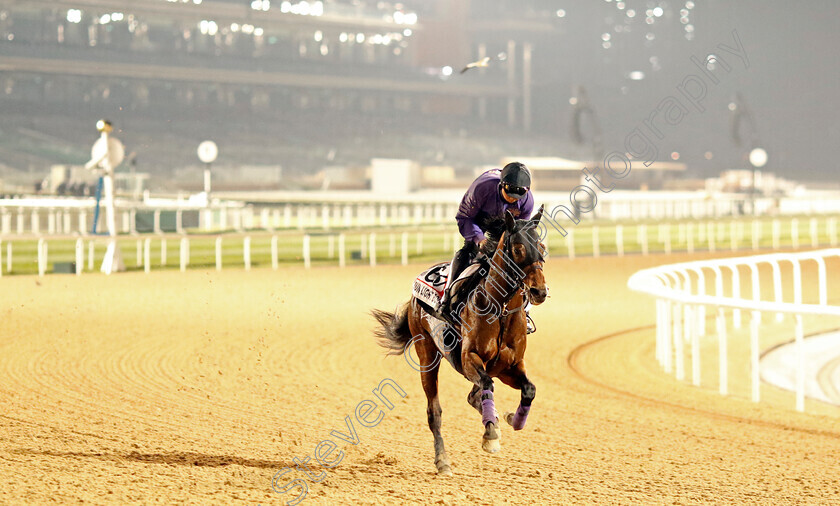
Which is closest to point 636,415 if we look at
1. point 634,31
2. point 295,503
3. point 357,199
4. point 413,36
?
point 295,503

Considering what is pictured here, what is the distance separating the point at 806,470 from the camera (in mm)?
5168

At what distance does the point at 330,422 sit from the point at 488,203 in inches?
93.7

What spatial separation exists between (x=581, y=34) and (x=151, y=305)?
242ft

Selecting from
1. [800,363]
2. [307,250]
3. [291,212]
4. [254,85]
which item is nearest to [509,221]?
[800,363]

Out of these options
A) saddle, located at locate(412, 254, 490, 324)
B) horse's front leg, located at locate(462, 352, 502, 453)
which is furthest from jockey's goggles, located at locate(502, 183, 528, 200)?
horse's front leg, located at locate(462, 352, 502, 453)

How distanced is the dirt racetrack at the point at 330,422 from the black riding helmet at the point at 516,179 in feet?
4.79

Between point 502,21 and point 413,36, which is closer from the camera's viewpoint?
point 413,36

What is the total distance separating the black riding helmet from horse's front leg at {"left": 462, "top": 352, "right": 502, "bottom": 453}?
2.49 feet

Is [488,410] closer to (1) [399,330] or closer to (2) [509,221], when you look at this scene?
(2) [509,221]

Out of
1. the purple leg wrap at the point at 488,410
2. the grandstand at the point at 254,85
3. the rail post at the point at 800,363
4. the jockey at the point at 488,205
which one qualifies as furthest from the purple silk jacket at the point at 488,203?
the grandstand at the point at 254,85

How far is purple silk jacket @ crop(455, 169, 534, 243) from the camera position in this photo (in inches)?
172

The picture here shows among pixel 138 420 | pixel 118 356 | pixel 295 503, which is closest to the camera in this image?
pixel 295 503

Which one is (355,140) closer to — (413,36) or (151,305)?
(413,36)

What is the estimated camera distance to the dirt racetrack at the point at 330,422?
4574 mm
